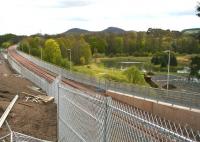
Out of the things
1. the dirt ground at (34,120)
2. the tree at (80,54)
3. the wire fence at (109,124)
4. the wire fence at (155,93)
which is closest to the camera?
the wire fence at (109,124)

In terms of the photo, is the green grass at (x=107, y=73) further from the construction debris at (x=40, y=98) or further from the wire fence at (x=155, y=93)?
the construction debris at (x=40, y=98)

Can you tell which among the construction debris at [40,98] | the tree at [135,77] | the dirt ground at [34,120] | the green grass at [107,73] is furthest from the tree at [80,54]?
the dirt ground at [34,120]

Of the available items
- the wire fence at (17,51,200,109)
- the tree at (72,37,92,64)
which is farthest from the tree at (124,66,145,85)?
the tree at (72,37,92,64)

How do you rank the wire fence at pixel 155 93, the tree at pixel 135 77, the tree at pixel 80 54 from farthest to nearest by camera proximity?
the tree at pixel 80 54 → the tree at pixel 135 77 → the wire fence at pixel 155 93

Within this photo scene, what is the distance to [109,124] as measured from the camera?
7.24 meters

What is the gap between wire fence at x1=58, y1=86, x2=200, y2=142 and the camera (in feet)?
18.0

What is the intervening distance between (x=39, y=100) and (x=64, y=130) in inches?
645

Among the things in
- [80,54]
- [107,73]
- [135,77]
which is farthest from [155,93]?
[80,54]

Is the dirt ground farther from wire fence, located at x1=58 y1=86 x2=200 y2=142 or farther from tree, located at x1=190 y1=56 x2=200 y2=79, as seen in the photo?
tree, located at x1=190 y1=56 x2=200 y2=79

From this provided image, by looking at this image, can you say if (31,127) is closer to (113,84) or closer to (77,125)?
(77,125)

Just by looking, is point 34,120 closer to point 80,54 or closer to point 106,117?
point 106,117

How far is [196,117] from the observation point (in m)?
21.1

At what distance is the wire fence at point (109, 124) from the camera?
216 inches

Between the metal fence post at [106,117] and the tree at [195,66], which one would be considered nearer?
the metal fence post at [106,117]
